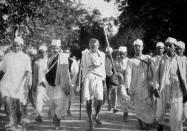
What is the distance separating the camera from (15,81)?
28.8 feet

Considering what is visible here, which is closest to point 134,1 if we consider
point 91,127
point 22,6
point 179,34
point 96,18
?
point 179,34

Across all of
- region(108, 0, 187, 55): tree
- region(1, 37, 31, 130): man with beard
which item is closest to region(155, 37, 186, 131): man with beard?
region(1, 37, 31, 130): man with beard

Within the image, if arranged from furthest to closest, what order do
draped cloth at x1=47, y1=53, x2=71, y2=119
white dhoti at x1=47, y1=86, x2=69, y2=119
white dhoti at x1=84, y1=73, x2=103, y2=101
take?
draped cloth at x1=47, y1=53, x2=71, y2=119
white dhoti at x1=47, y1=86, x2=69, y2=119
white dhoti at x1=84, y1=73, x2=103, y2=101

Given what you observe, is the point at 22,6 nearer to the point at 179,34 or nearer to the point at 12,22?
the point at 12,22

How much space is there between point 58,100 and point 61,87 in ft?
1.26

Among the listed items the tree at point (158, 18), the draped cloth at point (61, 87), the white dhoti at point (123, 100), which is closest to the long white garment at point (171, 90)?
the draped cloth at point (61, 87)

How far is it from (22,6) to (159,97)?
6.27m

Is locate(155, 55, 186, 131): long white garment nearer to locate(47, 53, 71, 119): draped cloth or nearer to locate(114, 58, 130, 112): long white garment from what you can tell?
locate(47, 53, 71, 119): draped cloth

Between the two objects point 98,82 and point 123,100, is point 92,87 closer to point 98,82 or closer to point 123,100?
point 98,82

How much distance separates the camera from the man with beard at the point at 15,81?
863 centimetres

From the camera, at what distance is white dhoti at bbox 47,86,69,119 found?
980cm

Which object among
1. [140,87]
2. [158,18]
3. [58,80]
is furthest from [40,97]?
[158,18]

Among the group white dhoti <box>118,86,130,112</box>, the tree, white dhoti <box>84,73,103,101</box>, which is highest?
the tree

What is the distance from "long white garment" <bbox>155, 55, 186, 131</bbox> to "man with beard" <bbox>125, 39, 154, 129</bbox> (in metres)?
1.44
